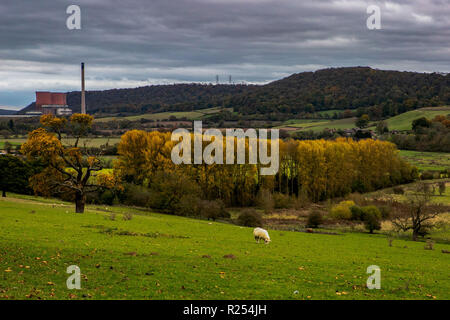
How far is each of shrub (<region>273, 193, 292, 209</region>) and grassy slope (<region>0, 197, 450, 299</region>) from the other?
4893 cm

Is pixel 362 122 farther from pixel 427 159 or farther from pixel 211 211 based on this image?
pixel 211 211

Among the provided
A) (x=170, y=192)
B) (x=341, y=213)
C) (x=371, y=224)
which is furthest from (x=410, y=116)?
(x=170, y=192)

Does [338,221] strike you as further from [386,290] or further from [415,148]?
[415,148]

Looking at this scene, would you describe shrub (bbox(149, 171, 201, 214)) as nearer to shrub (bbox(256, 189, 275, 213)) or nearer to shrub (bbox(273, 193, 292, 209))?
shrub (bbox(256, 189, 275, 213))

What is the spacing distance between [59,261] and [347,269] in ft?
44.9

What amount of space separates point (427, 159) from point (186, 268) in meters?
123

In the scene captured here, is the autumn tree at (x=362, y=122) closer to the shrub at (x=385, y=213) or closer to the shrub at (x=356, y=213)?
the shrub at (x=385, y=213)

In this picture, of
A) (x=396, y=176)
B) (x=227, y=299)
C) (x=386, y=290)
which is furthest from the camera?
(x=396, y=176)

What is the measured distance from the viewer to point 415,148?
143000mm

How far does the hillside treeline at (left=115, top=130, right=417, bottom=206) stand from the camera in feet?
250

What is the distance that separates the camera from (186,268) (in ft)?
67.4

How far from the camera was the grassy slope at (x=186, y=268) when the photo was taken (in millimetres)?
16966

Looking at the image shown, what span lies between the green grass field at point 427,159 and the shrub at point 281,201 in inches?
2041
